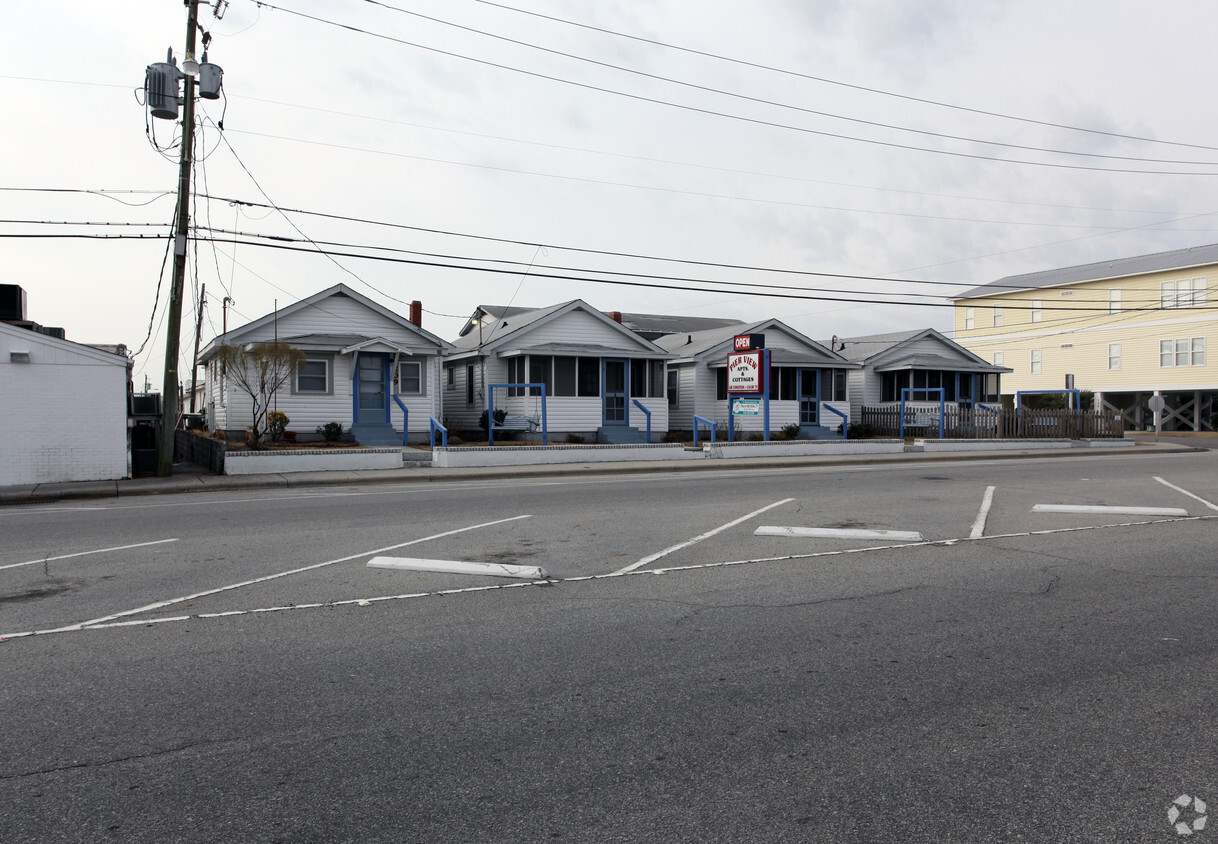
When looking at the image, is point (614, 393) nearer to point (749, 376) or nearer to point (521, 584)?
point (749, 376)

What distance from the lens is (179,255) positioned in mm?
19781

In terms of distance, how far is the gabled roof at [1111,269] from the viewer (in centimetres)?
4703

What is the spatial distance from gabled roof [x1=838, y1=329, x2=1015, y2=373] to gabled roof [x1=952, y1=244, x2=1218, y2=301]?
176 inches

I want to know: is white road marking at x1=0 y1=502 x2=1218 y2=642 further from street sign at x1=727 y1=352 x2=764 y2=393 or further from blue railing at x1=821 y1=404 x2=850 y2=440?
blue railing at x1=821 y1=404 x2=850 y2=440

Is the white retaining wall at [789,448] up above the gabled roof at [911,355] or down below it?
below

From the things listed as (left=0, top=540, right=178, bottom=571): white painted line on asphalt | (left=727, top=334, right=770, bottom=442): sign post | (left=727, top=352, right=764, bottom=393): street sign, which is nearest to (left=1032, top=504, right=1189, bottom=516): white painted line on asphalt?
(left=0, top=540, right=178, bottom=571): white painted line on asphalt

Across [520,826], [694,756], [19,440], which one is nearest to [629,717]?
[694,756]

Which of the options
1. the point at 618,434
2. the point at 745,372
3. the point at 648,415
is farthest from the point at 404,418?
the point at 745,372

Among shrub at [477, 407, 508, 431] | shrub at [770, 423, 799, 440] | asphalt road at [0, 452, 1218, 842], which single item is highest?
shrub at [477, 407, 508, 431]

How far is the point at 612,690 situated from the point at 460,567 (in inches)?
155

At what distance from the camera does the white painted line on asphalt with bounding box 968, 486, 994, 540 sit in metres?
10.8

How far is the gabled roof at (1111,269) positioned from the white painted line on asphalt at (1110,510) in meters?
32.4

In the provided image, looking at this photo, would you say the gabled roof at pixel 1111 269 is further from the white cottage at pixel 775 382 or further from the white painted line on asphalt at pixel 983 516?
the white painted line on asphalt at pixel 983 516

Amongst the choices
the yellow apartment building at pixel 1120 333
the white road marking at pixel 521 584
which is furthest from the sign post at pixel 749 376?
the yellow apartment building at pixel 1120 333
